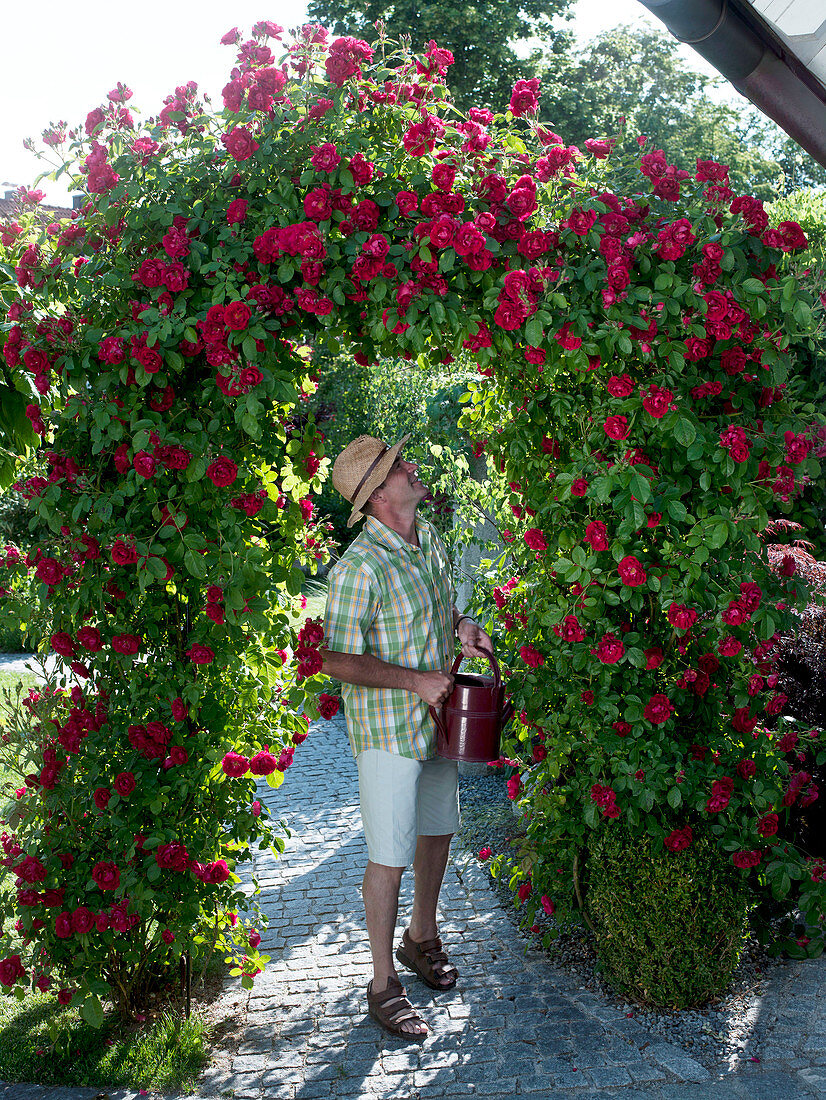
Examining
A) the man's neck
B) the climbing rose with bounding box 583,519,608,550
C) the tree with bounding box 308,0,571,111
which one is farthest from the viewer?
the tree with bounding box 308,0,571,111

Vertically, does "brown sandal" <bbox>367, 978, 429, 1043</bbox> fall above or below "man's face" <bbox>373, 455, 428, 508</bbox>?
below

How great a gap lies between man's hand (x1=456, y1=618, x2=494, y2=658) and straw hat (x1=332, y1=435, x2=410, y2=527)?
59 cm

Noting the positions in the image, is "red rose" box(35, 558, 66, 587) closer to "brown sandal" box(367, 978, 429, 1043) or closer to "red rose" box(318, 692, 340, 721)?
"red rose" box(318, 692, 340, 721)

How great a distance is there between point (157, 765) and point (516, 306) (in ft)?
6.19

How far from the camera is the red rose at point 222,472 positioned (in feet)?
9.26

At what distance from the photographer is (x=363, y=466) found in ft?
10.7

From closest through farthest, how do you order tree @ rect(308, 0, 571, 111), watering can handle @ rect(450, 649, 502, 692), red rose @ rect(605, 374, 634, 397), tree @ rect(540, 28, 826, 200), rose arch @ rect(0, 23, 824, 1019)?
1. rose arch @ rect(0, 23, 824, 1019)
2. red rose @ rect(605, 374, 634, 397)
3. watering can handle @ rect(450, 649, 502, 692)
4. tree @ rect(308, 0, 571, 111)
5. tree @ rect(540, 28, 826, 200)

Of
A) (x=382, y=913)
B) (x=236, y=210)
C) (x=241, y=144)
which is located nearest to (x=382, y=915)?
(x=382, y=913)

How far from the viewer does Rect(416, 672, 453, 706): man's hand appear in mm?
3111

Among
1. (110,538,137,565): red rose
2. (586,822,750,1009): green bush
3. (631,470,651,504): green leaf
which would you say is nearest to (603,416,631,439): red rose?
(631,470,651,504): green leaf

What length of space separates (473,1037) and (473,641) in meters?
1.33

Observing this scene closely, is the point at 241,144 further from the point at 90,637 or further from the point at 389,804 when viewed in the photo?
the point at 389,804

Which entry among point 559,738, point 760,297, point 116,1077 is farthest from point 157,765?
point 760,297

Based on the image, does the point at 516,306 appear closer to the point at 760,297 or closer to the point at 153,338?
the point at 760,297
